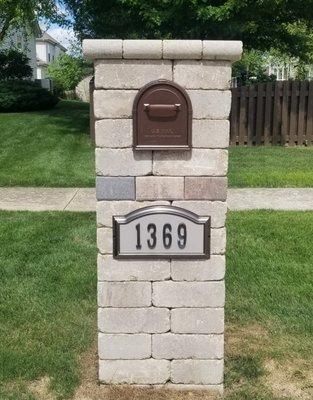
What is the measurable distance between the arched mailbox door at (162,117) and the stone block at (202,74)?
0.06 meters

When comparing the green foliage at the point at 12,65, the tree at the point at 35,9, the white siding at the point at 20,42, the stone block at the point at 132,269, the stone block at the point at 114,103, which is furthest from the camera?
the white siding at the point at 20,42

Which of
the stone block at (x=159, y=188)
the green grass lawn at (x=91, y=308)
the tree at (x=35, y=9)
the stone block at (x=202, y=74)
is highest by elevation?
the tree at (x=35, y=9)

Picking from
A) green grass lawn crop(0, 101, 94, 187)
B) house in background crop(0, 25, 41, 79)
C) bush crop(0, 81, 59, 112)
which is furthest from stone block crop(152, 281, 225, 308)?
house in background crop(0, 25, 41, 79)

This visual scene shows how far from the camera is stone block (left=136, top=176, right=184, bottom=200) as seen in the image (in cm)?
305

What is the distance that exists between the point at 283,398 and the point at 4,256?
3146 mm

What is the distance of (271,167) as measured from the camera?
9719 millimetres

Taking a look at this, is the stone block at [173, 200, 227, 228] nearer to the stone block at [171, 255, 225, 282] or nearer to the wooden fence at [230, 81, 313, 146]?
the stone block at [171, 255, 225, 282]

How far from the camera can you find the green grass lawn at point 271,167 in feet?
28.0

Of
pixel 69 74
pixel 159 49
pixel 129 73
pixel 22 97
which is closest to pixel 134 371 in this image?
pixel 129 73

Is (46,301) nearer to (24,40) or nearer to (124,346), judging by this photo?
(124,346)

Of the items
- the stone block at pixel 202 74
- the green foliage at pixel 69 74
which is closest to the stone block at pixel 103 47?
the stone block at pixel 202 74

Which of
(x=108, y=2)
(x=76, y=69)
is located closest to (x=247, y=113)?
(x=108, y=2)

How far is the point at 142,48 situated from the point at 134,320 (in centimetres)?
146

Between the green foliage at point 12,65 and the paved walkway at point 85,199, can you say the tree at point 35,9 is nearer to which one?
the green foliage at point 12,65
